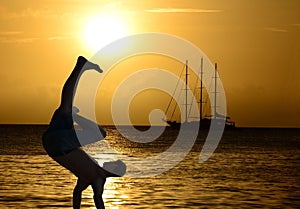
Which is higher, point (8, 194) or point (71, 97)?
point (71, 97)

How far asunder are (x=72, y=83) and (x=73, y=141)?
1.04 meters

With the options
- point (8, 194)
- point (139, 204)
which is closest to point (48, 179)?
point (8, 194)

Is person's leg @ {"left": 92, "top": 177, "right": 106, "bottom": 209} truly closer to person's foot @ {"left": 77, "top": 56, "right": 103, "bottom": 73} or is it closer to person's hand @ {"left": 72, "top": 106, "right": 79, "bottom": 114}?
person's hand @ {"left": 72, "top": 106, "right": 79, "bottom": 114}

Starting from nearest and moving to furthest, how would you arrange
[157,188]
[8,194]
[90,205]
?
[90,205], [8,194], [157,188]

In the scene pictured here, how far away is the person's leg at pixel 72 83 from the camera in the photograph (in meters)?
14.8

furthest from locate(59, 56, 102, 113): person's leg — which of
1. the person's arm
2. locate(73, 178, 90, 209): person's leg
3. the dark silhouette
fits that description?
locate(73, 178, 90, 209): person's leg

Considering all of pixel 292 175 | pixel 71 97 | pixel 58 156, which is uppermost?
pixel 71 97

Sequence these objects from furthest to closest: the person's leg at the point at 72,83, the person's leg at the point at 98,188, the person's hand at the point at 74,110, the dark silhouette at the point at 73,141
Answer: the person's leg at the point at 98,188 → the person's hand at the point at 74,110 → the person's leg at the point at 72,83 → the dark silhouette at the point at 73,141

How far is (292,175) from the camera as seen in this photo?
5178 centimetres

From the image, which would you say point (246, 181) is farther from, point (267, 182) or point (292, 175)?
point (292, 175)

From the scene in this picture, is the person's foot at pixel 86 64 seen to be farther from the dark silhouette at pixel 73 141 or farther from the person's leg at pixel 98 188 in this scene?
the person's leg at pixel 98 188

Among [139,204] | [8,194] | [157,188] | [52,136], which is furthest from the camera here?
[157,188]

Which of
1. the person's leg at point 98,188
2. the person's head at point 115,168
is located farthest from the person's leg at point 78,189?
the person's head at point 115,168

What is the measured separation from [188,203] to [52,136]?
13876 mm
